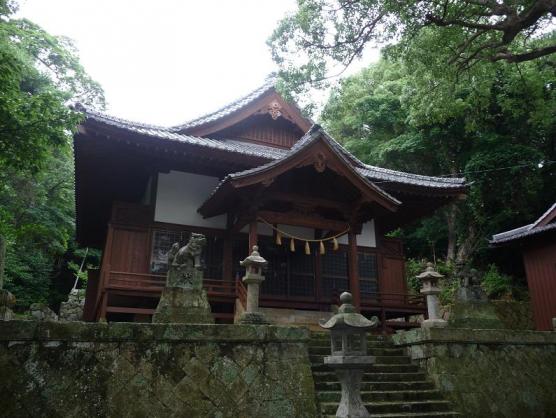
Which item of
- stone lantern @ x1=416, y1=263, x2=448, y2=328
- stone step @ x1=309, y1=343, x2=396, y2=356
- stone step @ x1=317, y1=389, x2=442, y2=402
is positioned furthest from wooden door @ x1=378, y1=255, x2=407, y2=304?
stone step @ x1=317, y1=389, x2=442, y2=402

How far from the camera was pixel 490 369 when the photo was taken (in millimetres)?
7738

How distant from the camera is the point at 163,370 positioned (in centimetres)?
604

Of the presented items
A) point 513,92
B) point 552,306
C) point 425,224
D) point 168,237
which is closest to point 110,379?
point 168,237

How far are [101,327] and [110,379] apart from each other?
0.69 metres

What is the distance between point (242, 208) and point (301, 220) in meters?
1.57

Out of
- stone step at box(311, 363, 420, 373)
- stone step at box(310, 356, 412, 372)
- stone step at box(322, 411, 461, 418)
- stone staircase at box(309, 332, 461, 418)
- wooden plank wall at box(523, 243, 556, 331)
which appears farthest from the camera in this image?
wooden plank wall at box(523, 243, 556, 331)

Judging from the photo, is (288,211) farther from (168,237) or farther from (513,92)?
(513,92)

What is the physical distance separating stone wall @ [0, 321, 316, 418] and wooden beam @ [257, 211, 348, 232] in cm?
432

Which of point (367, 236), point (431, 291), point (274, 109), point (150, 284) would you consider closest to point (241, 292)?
point (150, 284)

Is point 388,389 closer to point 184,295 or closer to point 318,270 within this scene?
point 184,295

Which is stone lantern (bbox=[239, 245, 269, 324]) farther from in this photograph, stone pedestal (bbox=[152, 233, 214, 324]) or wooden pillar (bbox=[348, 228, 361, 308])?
wooden pillar (bbox=[348, 228, 361, 308])

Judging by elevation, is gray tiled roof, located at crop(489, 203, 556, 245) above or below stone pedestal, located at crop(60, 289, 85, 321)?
above

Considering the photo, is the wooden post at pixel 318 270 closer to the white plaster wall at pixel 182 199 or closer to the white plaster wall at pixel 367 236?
the white plaster wall at pixel 367 236

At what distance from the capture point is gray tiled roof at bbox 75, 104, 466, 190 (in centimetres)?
1013
